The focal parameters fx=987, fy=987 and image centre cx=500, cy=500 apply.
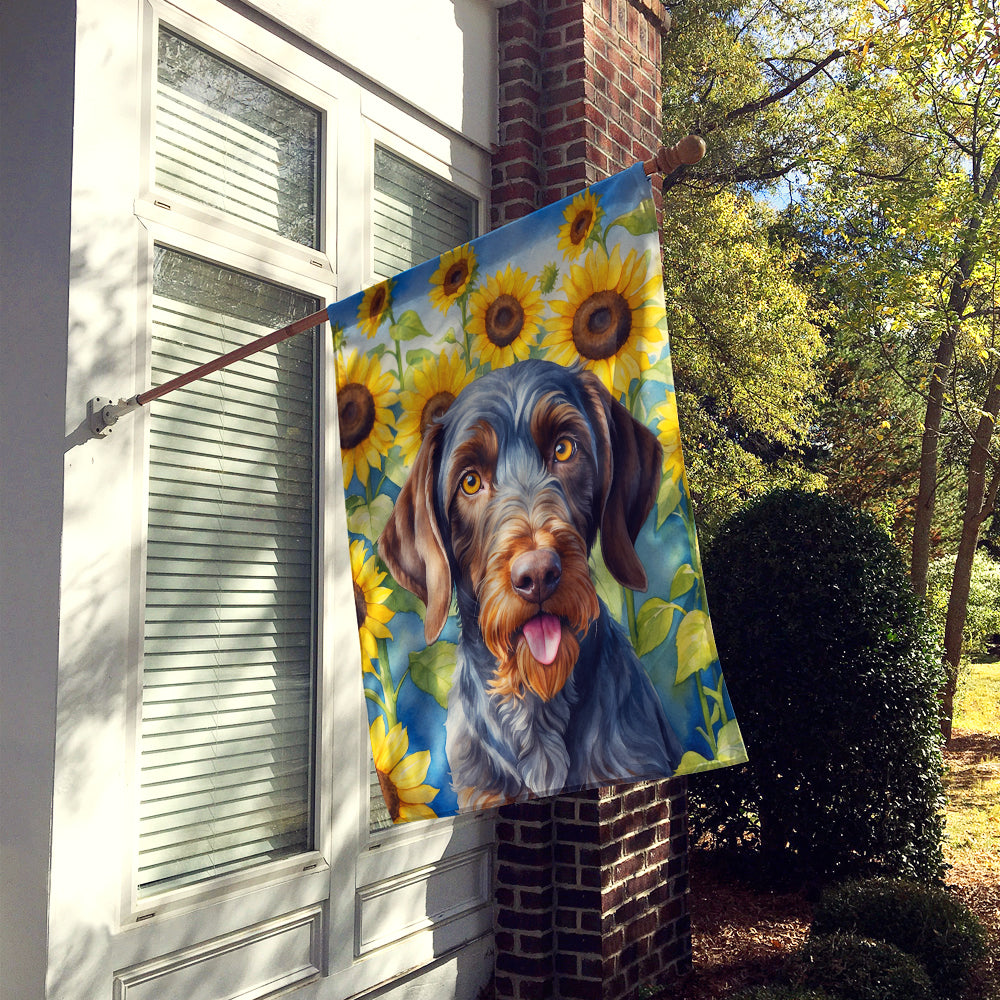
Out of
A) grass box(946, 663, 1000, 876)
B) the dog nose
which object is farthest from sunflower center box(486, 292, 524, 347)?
grass box(946, 663, 1000, 876)

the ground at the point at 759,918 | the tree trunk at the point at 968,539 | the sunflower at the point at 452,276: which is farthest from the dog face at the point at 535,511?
the tree trunk at the point at 968,539

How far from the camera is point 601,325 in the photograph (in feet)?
7.90

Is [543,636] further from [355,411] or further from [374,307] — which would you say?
[374,307]

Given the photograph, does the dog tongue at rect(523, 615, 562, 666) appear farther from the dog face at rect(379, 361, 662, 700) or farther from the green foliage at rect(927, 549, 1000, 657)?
the green foliage at rect(927, 549, 1000, 657)

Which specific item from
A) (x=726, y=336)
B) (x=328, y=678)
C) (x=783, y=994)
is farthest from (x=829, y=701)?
(x=726, y=336)

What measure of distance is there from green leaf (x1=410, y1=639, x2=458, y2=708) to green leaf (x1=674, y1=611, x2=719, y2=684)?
0.60 meters

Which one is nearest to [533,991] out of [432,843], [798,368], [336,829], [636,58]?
[432,843]

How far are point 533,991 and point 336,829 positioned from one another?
4.27 feet

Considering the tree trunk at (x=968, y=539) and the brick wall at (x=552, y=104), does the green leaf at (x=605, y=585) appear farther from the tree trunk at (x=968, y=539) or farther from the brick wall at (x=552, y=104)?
the tree trunk at (x=968, y=539)

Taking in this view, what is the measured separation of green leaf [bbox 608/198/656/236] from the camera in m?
2.34

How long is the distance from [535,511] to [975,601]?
46.6ft

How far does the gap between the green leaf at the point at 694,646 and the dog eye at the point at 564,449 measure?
48 centimetres

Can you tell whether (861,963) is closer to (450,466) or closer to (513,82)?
(450,466)

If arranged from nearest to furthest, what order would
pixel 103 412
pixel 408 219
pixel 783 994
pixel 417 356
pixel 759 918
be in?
pixel 417 356
pixel 103 412
pixel 783 994
pixel 408 219
pixel 759 918
